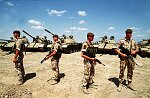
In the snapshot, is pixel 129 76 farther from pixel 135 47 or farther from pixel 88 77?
pixel 88 77

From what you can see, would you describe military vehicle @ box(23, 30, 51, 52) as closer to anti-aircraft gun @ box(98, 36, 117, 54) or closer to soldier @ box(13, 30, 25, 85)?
anti-aircraft gun @ box(98, 36, 117, 54)

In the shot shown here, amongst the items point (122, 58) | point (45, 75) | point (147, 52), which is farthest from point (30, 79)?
point (147, 52)

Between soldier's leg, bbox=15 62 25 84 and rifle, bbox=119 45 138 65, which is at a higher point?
rifle, bbox=119 45 138 65

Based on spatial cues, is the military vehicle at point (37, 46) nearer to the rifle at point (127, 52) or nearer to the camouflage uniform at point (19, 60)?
the camouflage uniform at point (19, 60)

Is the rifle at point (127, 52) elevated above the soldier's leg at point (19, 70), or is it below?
above

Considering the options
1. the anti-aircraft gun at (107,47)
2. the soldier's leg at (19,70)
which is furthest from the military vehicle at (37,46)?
the soldier's leg at (19,70)

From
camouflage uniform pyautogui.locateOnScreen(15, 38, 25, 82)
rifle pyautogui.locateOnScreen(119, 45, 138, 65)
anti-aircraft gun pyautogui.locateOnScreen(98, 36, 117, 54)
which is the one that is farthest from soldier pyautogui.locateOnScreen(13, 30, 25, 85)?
anti-aircraft gun pyautogui.locateOnScreen(98, 36, 117, 54)

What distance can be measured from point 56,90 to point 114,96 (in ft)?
6.89

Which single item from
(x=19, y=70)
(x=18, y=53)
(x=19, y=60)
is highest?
(x=18, y=53)

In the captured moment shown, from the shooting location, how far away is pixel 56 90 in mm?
7062

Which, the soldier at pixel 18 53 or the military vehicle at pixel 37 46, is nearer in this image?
the soldier at pixel 18 53

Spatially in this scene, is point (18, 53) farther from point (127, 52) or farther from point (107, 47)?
point (107, 47)

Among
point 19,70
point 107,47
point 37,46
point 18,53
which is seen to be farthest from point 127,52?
point 37,46

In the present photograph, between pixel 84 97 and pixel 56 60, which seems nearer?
pixel 84 97
